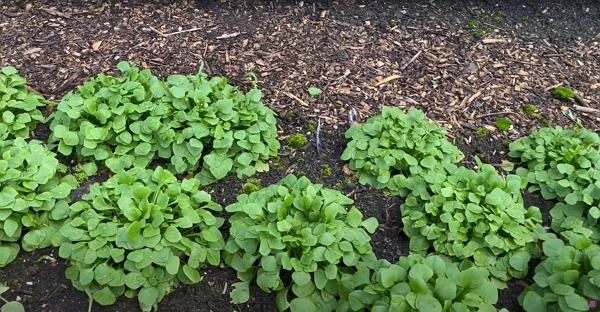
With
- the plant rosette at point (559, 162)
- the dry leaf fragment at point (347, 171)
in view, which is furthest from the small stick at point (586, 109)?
the dry leaf fragment at point (347, 171)

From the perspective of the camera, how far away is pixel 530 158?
4035 millimetres

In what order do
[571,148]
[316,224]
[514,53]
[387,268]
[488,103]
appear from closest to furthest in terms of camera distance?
[387,268]
[316,224]
[571,148]
[488,103]
[514,53]

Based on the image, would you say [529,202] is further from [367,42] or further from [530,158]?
[367,42]

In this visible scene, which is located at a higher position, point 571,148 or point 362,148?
point 571,148

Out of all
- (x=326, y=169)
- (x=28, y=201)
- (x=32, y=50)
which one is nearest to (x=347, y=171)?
(x=326, y=169)

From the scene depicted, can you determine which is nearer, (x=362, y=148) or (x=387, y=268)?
(x=387, y=268)

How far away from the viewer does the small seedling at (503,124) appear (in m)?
4.47

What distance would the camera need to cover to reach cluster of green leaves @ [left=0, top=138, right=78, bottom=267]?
10.9 ft

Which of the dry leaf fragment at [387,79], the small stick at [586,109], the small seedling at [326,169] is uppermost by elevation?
the small stick at [586,109]

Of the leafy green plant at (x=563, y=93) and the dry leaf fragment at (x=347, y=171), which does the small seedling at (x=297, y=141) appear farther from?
the leafy green plant at (x=563, y=93)

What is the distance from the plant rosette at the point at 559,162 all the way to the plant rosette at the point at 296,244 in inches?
54.8

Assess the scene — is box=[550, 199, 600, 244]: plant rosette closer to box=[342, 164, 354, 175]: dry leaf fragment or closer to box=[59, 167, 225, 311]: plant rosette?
box=[342, 164, 354, 175]: dry leaf fragment

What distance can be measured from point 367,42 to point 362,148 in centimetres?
172

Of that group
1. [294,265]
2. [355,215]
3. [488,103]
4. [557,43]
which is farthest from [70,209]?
[557,43]
